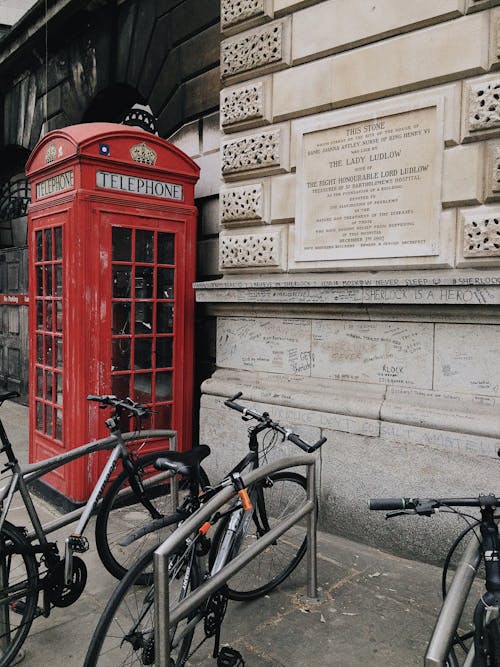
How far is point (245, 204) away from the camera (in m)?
4.84

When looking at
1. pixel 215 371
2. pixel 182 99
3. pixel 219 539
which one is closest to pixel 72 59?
pixel 182 99

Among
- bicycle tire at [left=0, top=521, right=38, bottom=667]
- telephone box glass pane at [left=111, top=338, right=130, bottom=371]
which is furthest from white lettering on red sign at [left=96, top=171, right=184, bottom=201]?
bicycle tire at [left=0, top=521, right=38, bottom=667]

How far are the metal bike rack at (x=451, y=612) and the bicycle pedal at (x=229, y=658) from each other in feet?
3.99

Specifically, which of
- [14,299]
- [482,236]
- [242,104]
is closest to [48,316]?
[242,104]

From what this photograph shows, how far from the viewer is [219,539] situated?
2.97 meters

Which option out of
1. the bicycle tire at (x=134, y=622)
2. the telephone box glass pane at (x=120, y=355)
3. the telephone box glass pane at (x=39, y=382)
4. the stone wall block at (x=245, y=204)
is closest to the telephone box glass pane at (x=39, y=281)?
the telephone box glass pane at (x=39, y=382)

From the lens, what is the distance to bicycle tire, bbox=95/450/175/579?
3318mm

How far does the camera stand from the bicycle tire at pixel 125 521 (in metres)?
3.32

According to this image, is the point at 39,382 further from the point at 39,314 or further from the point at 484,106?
the point at 484,106

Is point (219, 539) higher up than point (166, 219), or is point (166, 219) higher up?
point (166, 219)

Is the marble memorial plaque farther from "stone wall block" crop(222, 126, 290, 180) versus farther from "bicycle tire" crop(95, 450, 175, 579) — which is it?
"bicycle tire" crop(95, 450, 175, 579)

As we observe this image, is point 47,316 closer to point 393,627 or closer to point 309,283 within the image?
point 309,283

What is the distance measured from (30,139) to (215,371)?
21.4 ft

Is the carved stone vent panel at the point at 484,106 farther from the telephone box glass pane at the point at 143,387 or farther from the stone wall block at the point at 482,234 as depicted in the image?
the telephone box glass pane at the point at 143,387
